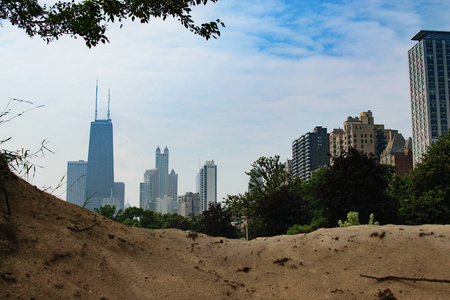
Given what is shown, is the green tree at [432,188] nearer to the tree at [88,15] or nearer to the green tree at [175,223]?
the tree at [88,15]

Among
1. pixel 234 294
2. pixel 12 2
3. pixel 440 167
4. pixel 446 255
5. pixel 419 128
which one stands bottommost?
pixel 234 294

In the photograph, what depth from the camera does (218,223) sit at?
4019cm

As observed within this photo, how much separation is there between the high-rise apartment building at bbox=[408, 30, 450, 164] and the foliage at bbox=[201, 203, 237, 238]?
121m

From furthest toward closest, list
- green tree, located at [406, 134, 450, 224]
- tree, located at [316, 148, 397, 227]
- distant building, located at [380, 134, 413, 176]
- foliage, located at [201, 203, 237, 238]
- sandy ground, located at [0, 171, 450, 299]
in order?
distant building, located at [380, 134, 413, 176], foliage, located at [201, 203, 237, 238], green tree, located at [406, 134, 450, 224], tree, located at [316, 148, 397, 227], sandy ground, located at [0, 171, 450, 299]

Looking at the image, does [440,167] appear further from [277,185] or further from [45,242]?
[45,242]

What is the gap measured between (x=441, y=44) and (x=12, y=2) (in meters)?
177

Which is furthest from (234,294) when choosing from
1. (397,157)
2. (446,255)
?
(397,157)

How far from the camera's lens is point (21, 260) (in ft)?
16.6

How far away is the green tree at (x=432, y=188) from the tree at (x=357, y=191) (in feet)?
7.88

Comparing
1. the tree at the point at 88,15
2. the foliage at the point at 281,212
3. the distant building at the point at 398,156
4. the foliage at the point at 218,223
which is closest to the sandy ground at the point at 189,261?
the tree at the point at 88,15

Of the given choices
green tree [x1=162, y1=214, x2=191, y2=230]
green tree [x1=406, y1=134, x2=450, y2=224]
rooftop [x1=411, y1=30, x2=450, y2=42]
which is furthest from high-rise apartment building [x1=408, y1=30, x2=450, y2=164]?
green tree [x1=406, y1=134, x2=450, y2=224]

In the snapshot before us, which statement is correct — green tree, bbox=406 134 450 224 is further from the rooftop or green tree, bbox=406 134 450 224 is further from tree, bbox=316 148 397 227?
the rooftop

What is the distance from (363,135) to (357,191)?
128m

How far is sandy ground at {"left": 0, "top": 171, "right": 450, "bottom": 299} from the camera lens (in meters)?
5.16
